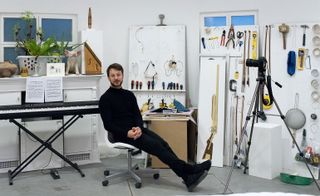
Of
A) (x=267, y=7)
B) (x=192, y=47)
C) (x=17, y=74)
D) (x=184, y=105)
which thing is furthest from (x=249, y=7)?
(x=17, y=74)

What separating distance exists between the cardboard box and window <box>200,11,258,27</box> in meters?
1.48

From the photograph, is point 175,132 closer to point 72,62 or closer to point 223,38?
point 223,38

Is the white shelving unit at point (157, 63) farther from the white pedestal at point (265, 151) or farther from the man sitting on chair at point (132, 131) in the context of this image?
the white pedestal at point (265, 151)

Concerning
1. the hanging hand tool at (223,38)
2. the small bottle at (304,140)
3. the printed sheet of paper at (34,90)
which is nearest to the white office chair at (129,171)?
the printed sheet of paper at (34,90)

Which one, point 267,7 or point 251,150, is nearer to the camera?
point 251,150

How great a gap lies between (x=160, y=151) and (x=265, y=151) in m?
1.20

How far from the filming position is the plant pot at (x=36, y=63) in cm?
447

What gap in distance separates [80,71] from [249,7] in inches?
91.4

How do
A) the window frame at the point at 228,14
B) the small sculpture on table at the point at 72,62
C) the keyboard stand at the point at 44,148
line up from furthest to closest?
1. the window frame at the point at 228,14
2. the small sculpture on table at the point at 72,62
3. the keyboard stand at the point at 44,148

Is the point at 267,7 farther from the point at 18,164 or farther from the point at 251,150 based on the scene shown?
the point at 18,164

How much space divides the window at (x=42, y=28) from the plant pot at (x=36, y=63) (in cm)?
38

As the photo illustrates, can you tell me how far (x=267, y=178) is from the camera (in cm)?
420

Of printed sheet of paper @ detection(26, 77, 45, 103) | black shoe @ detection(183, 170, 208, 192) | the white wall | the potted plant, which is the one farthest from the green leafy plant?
black shoe @ detection(183, 170, 208, 192)

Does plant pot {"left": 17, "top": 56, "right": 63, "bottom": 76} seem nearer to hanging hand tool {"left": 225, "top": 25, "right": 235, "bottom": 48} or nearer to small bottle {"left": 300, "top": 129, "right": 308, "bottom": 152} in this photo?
hanging hand tool {"left": 225, "top": 25, "right": 235, "bottom": 48}
